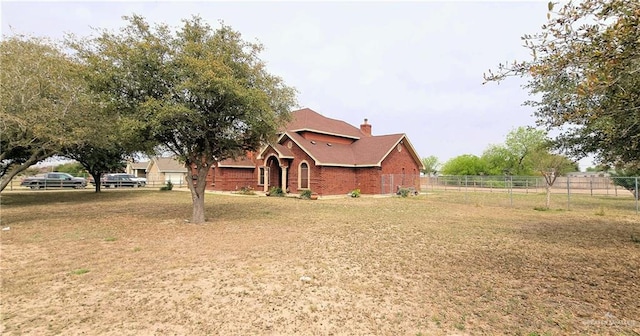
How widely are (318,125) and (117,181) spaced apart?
92.3 feet

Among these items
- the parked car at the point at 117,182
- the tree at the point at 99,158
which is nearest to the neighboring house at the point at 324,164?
the tree at the point at 99,158

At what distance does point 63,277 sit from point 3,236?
6.32 meters

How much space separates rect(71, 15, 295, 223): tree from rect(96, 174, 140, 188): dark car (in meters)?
32.2

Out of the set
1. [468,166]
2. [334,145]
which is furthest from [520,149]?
[334,145]

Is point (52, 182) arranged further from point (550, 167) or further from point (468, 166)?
point (468, 166)

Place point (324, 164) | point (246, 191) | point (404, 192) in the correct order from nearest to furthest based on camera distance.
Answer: point (324, 164)
point (404, 192)
point (246, 191)

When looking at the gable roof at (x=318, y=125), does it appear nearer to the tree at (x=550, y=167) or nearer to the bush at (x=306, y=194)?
the bush at (x=306, y=194)

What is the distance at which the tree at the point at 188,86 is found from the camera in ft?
34.9

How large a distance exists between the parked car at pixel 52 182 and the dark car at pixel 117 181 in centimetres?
226

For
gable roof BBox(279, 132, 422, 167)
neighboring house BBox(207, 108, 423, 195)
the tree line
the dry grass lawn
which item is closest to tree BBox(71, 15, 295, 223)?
the tree line

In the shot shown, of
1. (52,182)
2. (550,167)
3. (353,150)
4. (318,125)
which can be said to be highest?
(318,125)

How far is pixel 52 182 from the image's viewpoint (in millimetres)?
36500

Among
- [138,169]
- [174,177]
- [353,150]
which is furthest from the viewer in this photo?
[138,169]

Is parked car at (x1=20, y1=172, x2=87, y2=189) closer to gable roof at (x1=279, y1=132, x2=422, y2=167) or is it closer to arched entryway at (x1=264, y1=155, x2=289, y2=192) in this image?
arched entryway at (x1=264, y1=155, x2=289, y2=192)
